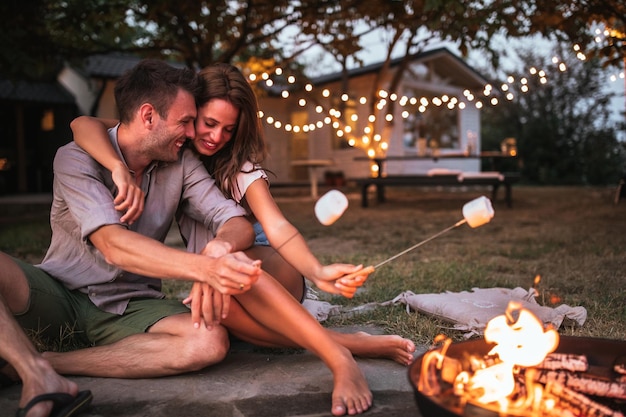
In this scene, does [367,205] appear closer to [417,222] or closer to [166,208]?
[417,222]

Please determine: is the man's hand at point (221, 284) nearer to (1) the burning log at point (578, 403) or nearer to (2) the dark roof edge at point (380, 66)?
(1) the burning log at point (578, 403)

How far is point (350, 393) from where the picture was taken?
5.53 ft

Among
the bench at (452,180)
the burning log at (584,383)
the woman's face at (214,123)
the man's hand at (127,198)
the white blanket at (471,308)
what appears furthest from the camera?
the bench at (452,180)

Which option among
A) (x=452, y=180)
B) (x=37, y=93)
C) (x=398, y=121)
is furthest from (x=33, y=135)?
(x=452, y=180)

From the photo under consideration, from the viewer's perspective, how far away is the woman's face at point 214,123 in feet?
7.25

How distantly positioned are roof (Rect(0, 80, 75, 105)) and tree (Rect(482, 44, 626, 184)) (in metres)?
11.4

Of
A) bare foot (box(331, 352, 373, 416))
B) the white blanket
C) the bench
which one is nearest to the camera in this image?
bare foot (box(331, 352, 373, 416))

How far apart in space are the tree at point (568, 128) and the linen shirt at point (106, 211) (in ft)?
47.6

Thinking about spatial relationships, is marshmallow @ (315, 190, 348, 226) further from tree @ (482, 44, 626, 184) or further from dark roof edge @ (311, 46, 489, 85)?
tree @ (482, 44, 626, 184)

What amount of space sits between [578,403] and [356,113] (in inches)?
528

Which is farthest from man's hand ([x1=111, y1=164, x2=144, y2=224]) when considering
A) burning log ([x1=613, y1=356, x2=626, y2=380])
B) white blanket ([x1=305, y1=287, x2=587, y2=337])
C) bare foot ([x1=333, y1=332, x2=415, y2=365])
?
burning log ([x1=613, y1=356, x2=626, y2=380])

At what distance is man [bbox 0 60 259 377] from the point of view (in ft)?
6.07

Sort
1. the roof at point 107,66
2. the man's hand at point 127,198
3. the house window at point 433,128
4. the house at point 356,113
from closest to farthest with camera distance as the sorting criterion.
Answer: the man's hand at point 127,198
the roof at point 107,66
the house at point 356,113
the house window at point 433,128

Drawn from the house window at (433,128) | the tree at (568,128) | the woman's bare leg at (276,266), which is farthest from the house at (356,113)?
the woman's bare leg at (276,266)
